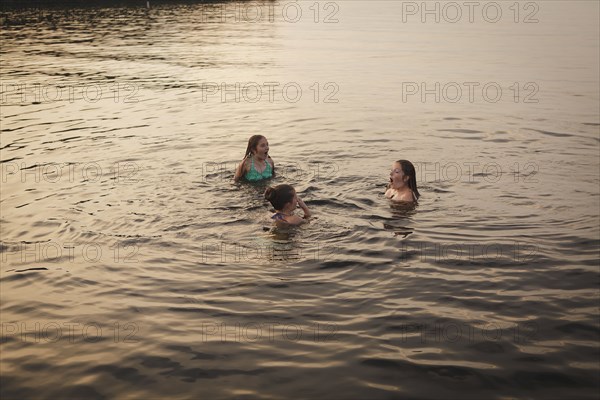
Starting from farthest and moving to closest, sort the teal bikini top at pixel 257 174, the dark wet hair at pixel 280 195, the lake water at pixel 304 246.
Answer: the teal bikini top at pixel 257 174 → the dark wet hair at pixel 280 195 → the lake water at pixel 304 246

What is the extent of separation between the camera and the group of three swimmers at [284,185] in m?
12.1

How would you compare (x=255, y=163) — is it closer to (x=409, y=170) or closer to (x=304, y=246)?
(x=409, y=170)

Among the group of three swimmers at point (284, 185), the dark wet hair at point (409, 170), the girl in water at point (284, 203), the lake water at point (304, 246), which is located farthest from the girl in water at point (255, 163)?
the dark wet hair at point (409, 170)

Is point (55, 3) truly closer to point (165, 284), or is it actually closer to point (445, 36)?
point (445, 36)

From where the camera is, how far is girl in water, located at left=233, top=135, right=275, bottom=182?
1512cm

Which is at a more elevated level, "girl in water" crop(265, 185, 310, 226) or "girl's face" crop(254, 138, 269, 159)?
"girl's face" crop(254, 138, 269, 159)

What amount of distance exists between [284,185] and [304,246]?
1.27m

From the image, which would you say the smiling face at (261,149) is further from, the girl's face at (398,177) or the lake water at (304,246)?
the girl's face at (398,177)

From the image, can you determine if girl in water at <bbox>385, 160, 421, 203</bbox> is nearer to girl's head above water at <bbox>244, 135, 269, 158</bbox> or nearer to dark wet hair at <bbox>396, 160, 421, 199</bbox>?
dark wet hair at <bbox>396, 160, 421, 199</bbox>

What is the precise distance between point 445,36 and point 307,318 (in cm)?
4748

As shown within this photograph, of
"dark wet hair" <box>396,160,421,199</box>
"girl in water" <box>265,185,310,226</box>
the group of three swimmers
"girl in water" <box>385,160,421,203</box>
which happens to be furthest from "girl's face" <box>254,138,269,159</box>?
"dark wet hair" <box>396,160,421,199</box>

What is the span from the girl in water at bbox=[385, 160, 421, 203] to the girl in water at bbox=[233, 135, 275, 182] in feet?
10.4

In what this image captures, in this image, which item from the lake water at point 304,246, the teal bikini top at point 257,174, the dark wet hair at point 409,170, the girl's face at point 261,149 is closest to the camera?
the lake water at point 304,246

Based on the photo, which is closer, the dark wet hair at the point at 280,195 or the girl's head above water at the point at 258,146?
the dark wet hair at the point at 280,195
